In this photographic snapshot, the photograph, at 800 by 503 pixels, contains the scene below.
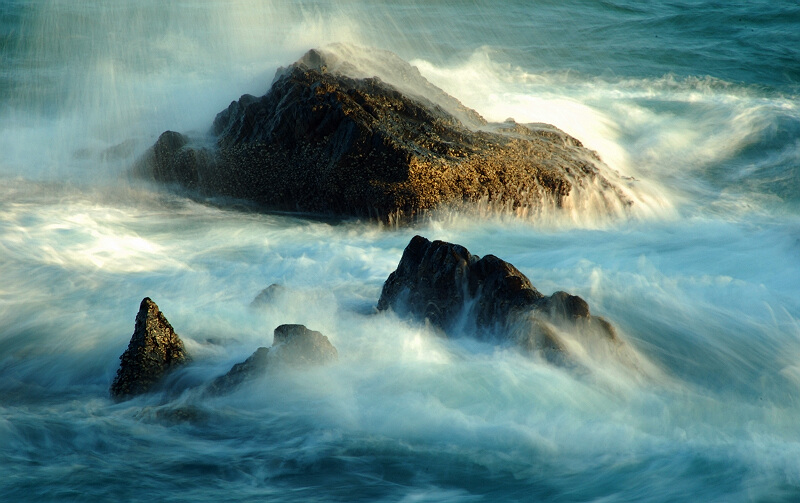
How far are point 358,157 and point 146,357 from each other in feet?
13.0

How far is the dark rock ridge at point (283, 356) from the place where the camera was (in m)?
5.08

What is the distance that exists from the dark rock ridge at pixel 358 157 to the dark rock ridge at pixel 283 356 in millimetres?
3409

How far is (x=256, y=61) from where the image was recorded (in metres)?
11.3

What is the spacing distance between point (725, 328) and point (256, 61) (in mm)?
7977

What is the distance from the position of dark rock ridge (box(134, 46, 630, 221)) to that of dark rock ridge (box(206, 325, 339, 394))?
3.41m

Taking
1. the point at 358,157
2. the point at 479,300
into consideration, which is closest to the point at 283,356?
the point at 479,300

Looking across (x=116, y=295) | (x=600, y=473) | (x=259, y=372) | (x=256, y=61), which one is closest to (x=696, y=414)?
(x=600, y=473)

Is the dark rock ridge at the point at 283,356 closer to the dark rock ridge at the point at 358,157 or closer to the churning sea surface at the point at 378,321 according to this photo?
the churning sea surface at the point at 378,321

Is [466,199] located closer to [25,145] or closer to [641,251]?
[641,251]

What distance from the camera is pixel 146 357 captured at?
5.14 meters

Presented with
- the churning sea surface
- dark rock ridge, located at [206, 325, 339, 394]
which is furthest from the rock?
dark rock ridge, located at [206, 325, 339, 394]

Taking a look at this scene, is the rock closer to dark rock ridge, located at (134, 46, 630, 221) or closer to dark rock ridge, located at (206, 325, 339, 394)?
dark rock ridge, located at (206, 325, 339, 394)

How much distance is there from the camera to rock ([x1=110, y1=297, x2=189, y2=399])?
5.09 m

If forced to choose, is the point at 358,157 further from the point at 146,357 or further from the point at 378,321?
the point at 146,357
